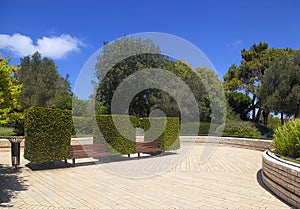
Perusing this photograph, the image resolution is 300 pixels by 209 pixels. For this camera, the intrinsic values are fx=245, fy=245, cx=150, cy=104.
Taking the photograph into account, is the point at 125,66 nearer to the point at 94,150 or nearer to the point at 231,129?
the point at 231,129

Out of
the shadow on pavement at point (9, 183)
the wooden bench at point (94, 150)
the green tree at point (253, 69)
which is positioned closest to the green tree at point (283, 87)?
the green tree at point (253, 69)

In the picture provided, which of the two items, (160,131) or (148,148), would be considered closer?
(148,148)

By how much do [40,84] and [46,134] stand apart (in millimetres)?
20140

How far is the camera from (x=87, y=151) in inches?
347

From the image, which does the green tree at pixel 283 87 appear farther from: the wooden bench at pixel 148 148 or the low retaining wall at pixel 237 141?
the wooden bench at pixel 148 148

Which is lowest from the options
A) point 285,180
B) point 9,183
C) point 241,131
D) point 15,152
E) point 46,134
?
point 9,183

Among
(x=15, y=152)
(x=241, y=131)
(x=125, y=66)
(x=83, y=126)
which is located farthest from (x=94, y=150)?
(x=125, y=66)

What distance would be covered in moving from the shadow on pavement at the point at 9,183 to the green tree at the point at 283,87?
1698 cm

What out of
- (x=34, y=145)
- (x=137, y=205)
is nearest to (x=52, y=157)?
(x=34, y=145)

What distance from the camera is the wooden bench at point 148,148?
10586mm

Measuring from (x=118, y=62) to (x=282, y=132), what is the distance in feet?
64.7

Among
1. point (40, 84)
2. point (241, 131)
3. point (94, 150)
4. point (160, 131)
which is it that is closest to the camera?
point (94, 150)

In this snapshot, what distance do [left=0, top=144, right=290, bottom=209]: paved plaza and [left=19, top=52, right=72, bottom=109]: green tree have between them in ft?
60.4

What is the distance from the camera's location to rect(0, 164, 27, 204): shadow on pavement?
4851 millimetres
